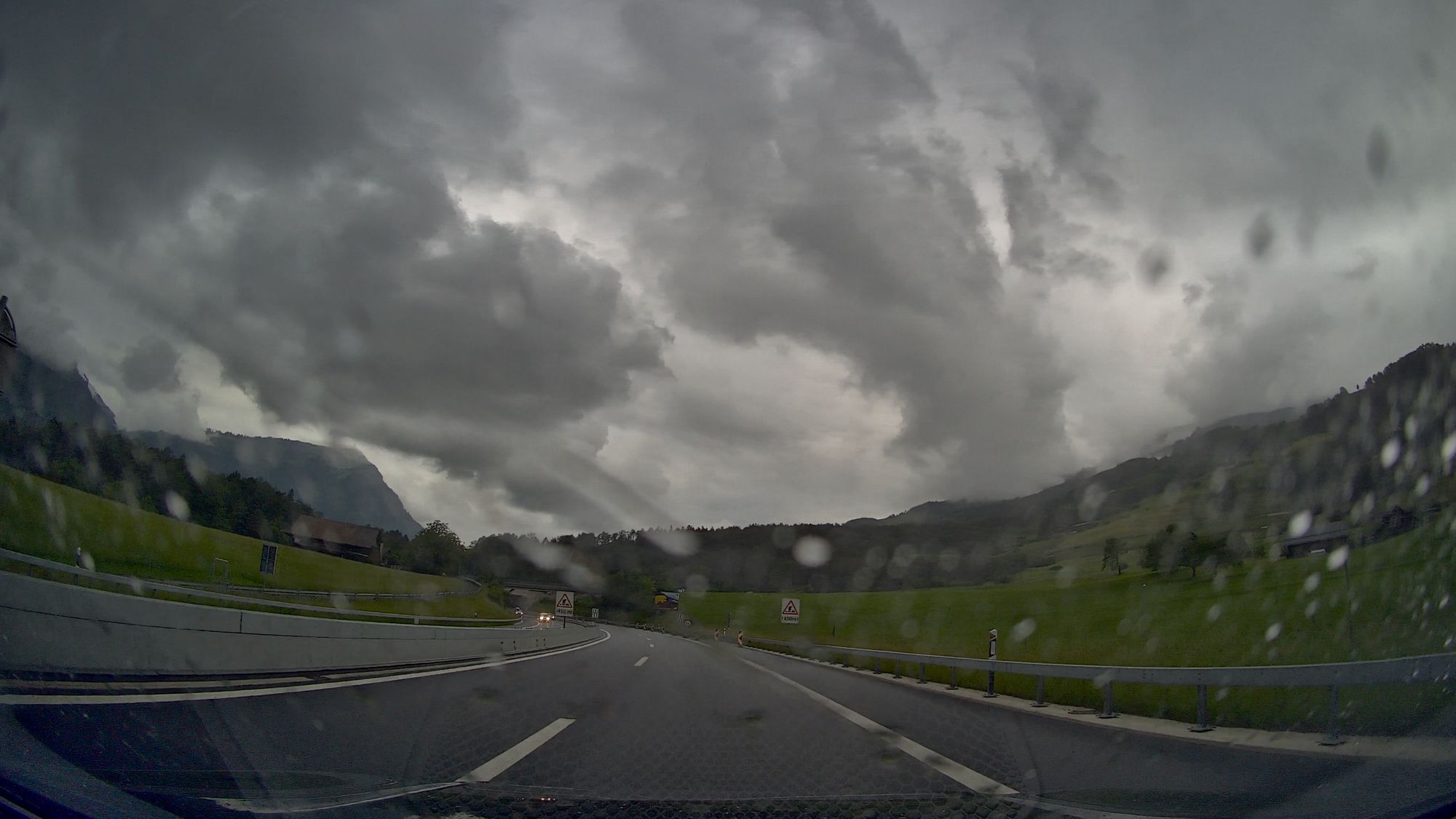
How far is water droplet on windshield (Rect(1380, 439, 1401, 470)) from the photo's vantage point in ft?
47.4

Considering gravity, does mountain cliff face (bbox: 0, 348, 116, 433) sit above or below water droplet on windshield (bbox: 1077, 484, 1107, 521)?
below

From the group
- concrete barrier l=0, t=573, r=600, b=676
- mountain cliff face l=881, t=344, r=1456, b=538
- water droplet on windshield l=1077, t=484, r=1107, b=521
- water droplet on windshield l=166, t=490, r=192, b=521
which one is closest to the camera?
concrete barrier l=0, t=573, r=600, b=676

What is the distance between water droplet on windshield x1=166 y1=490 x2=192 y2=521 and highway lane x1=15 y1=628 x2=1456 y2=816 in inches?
686

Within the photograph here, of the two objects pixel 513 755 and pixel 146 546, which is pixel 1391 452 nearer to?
pixel 513 755

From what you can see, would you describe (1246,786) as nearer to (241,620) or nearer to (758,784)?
(758,784)

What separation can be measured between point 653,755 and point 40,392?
29.5 ft

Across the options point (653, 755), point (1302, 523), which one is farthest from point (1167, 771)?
point (1302, 523)

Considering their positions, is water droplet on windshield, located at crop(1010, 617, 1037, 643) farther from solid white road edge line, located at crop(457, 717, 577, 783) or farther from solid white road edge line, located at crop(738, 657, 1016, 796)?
solid white road edge line, located at crop(457, 717, 577, 783)

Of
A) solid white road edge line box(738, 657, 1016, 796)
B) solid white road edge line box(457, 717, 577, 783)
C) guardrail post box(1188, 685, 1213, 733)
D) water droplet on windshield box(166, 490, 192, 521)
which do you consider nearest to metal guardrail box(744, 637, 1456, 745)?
guardrail post box(1188, 685, 1213, 733)

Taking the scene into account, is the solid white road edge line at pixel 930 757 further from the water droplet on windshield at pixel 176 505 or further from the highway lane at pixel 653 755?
the water droplet on windshield at pixel 176 505

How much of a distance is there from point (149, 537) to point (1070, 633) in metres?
44.3

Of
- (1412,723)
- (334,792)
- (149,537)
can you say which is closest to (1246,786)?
(1412,723)

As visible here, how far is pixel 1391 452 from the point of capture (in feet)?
48.0

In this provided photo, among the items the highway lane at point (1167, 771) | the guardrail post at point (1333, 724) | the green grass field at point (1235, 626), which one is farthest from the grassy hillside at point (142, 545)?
the guardrail post at point (1333, 724)
